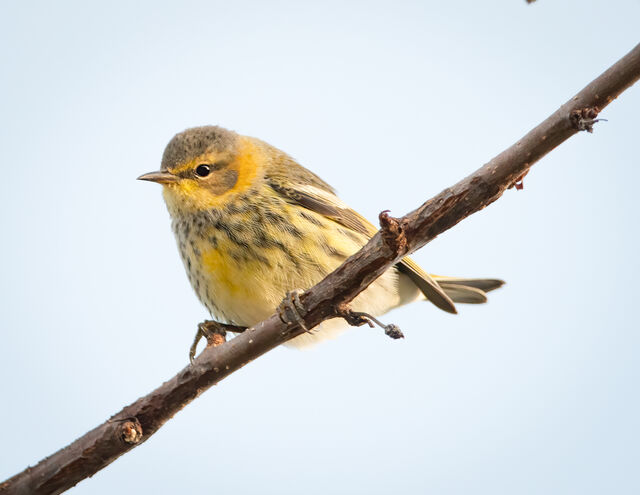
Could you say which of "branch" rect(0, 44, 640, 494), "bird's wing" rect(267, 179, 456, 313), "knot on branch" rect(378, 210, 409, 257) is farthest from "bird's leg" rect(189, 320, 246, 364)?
"knot on branch" rect(378, 210, 409, 257)

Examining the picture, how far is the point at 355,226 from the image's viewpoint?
6.14 metres

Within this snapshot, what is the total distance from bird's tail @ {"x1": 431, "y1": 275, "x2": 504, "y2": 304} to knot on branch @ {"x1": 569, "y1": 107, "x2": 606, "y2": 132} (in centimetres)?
354

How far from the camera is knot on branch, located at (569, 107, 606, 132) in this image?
133 inches

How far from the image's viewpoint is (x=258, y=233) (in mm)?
5520

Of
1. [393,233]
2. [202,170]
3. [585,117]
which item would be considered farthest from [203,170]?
[585,117]

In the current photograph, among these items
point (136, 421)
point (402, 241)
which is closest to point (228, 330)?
Result: point (136, 421)

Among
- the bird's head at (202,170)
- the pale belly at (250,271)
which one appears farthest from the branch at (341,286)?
the bird's head at (202,170)

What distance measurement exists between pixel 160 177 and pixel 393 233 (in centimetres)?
301

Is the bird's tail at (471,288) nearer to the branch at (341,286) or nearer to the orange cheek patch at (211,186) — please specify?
the orange cheek patch at (211,186)

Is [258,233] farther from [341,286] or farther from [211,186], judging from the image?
[341,286]

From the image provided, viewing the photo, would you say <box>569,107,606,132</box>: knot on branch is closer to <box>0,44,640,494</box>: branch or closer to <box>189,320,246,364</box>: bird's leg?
<box>0,44,640,494</box>: branch

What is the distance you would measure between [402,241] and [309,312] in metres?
0.80

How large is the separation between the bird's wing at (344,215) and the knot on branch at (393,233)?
2057 mm

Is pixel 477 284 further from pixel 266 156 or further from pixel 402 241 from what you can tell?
pixel 402 241
